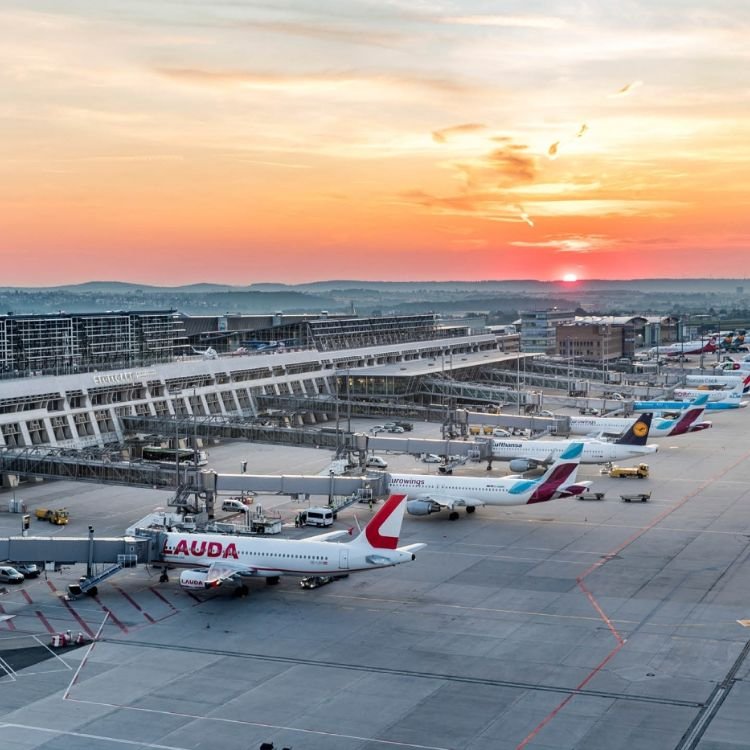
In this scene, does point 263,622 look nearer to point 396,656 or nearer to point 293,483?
point 396,656

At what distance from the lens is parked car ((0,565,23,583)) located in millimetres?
61781

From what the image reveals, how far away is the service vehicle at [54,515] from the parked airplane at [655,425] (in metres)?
60.0

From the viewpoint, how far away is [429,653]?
48844 millimetres

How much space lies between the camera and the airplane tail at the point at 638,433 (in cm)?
9875

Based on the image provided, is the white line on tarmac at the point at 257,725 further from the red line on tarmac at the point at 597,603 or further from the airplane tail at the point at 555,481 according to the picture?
the airplane tail at the point at 555,481

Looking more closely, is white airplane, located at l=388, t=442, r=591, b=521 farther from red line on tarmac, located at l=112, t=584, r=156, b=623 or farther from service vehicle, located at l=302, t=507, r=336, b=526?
red line on tarmac, located at l=112, t=584, r=156, b=623

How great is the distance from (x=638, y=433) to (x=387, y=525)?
48118mm

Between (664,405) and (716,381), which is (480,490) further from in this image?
(716,381)

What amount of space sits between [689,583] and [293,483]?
31.0 m

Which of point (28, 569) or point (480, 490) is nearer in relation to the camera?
point (28, 569)

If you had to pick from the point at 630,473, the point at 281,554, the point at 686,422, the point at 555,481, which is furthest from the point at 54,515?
the point at 686,422

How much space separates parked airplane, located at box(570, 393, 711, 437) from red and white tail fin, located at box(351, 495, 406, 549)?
212ft

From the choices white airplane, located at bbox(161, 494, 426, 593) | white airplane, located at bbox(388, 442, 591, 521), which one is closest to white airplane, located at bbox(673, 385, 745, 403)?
white airplane, located at bbox(388, 442, 591, 521)

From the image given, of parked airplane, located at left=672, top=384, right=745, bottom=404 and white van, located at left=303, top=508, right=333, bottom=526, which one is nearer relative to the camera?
white van, located at left=303, top=508, right=333, bottom=526
